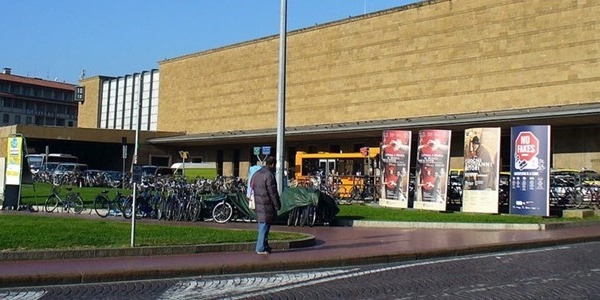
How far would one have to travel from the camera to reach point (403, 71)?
50531mm

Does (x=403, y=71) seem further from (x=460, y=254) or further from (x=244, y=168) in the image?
(x=460, y=254)

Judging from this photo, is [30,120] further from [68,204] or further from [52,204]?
[68,204]

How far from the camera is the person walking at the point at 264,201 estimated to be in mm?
13625

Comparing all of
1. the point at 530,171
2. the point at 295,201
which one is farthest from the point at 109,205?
the point at 530,171

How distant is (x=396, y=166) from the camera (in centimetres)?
2714

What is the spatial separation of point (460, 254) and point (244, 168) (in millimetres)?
48439

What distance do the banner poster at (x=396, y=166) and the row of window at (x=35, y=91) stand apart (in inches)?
4372

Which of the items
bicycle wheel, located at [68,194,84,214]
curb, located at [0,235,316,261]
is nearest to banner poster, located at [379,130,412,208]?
bicycle wheel, located at [68,194,84,214]

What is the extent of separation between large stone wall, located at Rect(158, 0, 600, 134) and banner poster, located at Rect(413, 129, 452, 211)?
17.2m

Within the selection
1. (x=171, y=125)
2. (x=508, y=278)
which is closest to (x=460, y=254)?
(x=508, y=278)

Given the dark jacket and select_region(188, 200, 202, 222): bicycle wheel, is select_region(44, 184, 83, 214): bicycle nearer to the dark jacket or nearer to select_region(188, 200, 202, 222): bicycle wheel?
select_region(188, 200, 202, 222): bicycle wheel

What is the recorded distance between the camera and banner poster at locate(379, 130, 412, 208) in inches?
1063

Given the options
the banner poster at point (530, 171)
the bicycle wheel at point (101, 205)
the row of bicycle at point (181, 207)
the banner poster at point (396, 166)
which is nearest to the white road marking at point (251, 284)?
the row of bicycle at point (181, 207)

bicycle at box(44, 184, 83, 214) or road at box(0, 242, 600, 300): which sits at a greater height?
bicycle at box(44, 184, 83, 214)
